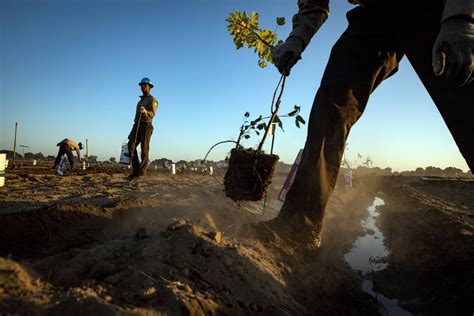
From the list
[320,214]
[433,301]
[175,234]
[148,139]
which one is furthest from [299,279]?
[148,139]

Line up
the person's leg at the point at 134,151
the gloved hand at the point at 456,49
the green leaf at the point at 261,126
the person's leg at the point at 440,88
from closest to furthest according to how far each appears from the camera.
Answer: the gloved hand at the point at 456,49 → the person's leg at the point at 440,88 → the green leaf at the point at 261,126 → the person's leg at the point at 134,151

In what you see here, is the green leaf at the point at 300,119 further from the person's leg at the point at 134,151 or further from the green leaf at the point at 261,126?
the person's leg at the point at 134,151

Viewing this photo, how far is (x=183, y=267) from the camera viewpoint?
1385 mm

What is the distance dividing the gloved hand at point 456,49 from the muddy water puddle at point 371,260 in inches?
66.6

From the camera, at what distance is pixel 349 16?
2348mm

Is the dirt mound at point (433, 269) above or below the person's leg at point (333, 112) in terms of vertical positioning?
below

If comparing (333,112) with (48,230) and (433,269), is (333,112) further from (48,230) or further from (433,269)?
(48,230)

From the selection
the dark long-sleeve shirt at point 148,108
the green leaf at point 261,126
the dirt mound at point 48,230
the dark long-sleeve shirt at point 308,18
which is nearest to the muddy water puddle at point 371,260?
the green leaf at point 261,126

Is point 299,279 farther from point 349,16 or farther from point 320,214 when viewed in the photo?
point 349,16

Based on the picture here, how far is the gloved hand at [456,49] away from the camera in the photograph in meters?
1.43

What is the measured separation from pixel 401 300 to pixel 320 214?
0.95 metres

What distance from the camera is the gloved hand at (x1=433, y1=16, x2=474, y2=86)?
1426 millimetres

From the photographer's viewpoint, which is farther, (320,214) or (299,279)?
(320,214)

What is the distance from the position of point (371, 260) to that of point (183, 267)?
114 inches
